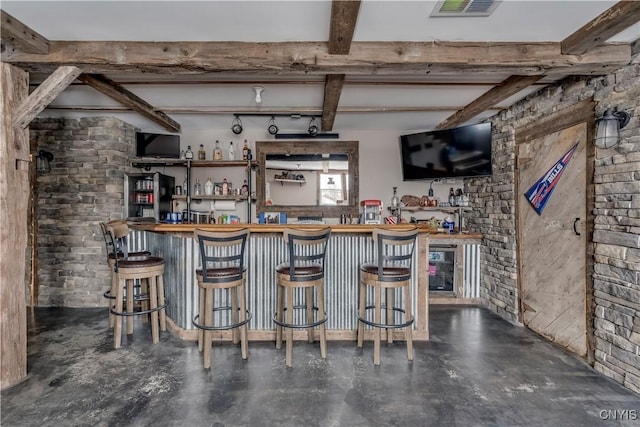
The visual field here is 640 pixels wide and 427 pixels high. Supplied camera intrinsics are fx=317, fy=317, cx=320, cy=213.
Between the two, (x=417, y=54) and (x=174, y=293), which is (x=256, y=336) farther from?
(x=417, y=54)

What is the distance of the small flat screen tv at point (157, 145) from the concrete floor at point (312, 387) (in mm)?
2700

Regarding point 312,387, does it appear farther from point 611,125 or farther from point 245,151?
point 245,151

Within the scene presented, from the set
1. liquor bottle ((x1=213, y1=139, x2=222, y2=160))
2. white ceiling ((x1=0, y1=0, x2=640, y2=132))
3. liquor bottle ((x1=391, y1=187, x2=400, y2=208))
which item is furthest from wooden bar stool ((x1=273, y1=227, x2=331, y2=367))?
liquor bottle ((x1=213, y1=139, x2=222, y2=160))

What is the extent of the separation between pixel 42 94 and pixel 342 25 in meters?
2.40

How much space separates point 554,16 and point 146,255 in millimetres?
4107

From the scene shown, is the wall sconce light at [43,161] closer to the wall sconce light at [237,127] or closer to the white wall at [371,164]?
the white wall at [371,164]

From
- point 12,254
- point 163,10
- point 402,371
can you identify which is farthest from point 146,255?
point 402,371

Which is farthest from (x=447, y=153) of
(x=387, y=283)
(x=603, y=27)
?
(x=387, y=283)

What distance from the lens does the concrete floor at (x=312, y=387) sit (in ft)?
6.79

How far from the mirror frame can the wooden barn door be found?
2.27m

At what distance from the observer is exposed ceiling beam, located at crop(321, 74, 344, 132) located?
9.62ft

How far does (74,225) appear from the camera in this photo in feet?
14.3

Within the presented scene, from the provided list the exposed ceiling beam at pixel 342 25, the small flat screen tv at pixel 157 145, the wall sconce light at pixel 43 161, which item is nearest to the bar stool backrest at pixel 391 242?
the exposed ceiling beam at pixel 342 25

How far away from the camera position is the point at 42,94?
2.51 metres
